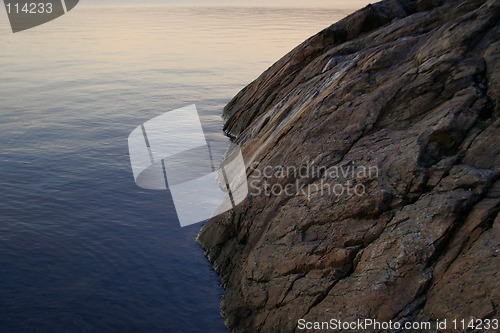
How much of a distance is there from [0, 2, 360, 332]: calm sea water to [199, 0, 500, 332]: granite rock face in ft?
6.08

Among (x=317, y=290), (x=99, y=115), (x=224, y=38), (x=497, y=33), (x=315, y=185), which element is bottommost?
(x=224, y=38)

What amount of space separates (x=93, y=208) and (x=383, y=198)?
44.0ft

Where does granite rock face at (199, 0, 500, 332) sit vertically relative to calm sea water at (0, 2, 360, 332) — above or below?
above

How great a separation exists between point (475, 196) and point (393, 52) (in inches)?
301

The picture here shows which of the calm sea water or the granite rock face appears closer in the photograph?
the granite rock face

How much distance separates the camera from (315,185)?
16391mm

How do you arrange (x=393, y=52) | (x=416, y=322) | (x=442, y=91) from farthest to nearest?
(x=393, y=52) < (x=442, y=91) < (x=416, y=322)

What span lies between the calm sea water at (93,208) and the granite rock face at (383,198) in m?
1.85

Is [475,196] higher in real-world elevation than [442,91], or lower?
lower

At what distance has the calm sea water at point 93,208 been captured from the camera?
15.9m

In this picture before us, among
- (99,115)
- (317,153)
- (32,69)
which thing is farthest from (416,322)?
(32,69)

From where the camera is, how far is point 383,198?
1439cm

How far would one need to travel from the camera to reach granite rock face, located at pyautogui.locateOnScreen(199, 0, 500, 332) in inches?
493

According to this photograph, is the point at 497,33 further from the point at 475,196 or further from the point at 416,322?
the point at 416,322
